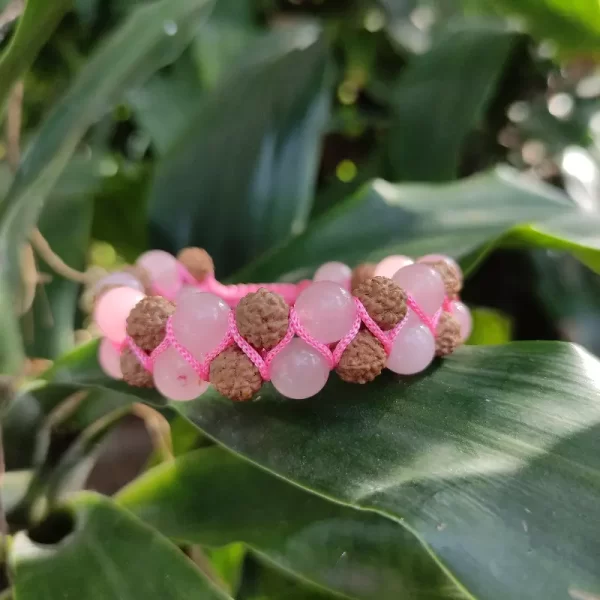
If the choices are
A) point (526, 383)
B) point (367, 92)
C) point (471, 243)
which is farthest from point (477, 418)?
point (367, 92)

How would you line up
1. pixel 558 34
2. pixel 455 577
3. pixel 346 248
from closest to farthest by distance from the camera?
pixel 455 577
pixel 346 248
pixel 558 34

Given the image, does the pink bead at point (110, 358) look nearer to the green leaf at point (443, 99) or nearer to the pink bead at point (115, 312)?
the pink bead at point (115, 312)

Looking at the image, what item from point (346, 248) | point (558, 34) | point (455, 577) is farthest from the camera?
point (558, 34)

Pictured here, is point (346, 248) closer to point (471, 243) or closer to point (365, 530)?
point (471, 243)

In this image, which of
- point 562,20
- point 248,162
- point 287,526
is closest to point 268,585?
point 287,526

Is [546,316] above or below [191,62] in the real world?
below

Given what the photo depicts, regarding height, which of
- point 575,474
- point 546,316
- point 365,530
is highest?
point 575,474

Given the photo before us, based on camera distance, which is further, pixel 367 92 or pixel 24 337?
pixel 367 92

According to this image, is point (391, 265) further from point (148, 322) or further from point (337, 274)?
point (148, 322)
